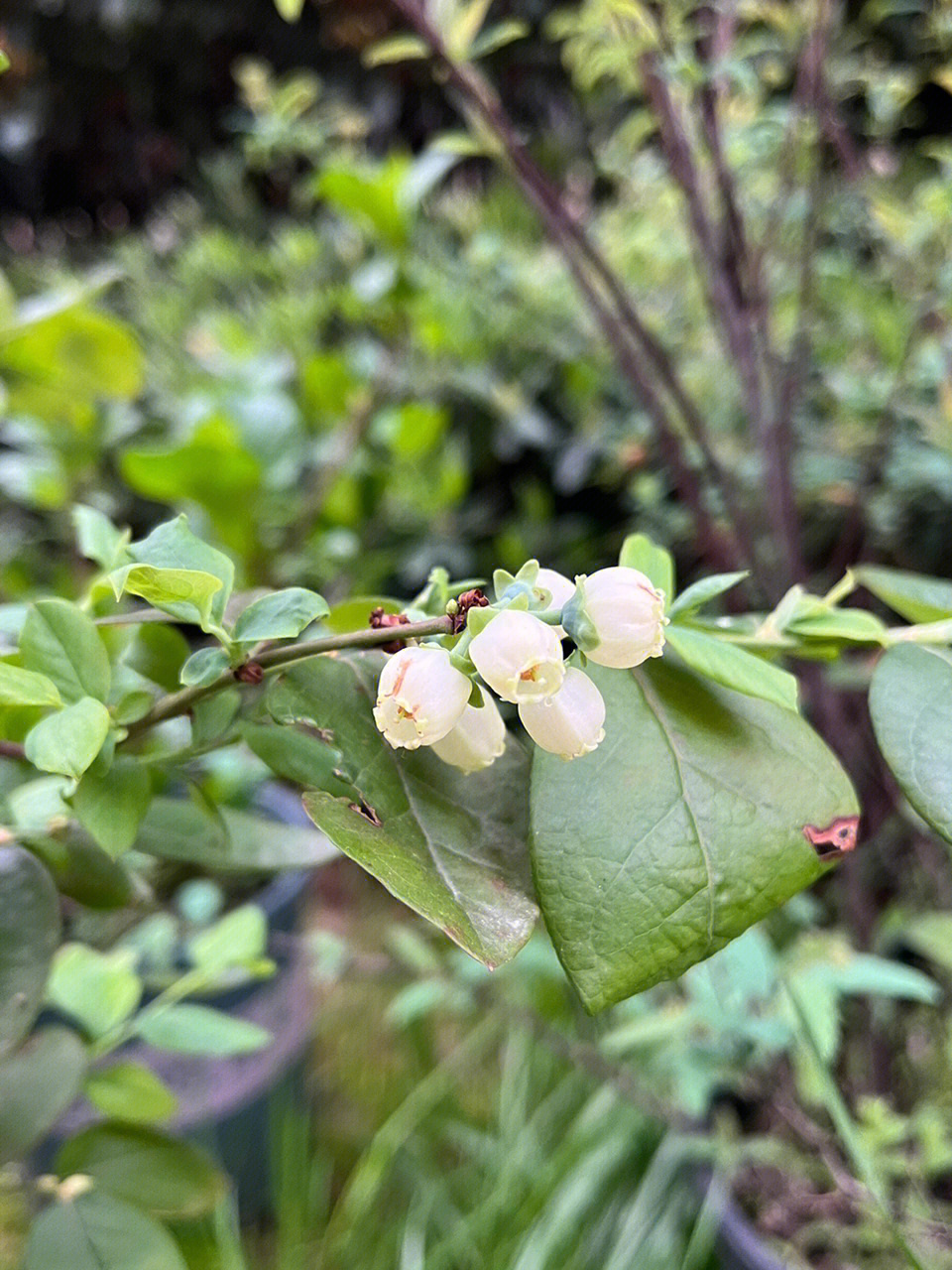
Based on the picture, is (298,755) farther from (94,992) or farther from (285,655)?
(94,992)

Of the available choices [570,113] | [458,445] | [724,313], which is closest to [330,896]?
[458,445]

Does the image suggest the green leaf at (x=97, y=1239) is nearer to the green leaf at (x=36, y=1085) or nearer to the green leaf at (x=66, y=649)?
the green leaf at (x=36, y=1085)

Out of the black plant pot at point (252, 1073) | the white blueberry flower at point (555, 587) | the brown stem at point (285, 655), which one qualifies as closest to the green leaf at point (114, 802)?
the brown stem at point (285, 655)

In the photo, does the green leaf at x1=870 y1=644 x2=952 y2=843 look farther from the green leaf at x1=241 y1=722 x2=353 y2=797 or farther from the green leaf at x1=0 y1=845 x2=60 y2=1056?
the green leaf at x1=0 y1=845 x2=60 y2=1056

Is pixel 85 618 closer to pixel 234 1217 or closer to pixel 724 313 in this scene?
pixel 724 313

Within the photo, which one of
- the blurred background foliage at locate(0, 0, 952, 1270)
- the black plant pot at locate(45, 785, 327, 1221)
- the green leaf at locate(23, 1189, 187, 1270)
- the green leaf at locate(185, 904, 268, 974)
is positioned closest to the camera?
the green leaf at locate(23, 1189, 187, 1270)

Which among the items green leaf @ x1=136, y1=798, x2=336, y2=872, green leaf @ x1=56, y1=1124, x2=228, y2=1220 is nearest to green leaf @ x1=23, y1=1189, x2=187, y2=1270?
green leaf @ x1=56, y1=1124, x2=228, y2=1220

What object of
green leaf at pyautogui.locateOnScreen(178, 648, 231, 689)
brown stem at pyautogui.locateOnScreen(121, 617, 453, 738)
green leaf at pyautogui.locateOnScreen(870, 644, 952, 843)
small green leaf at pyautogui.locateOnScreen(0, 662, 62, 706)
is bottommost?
green leaf at pyautogui.locateOnScreen(870, 644, 952, 843)
